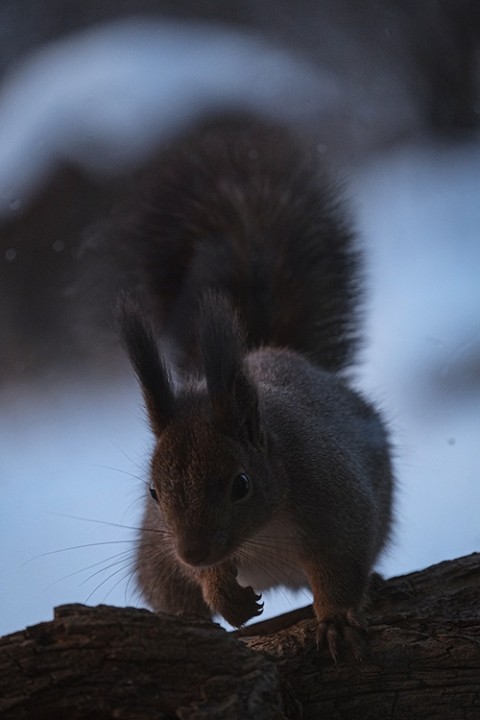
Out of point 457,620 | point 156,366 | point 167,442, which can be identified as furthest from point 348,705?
point 156,366

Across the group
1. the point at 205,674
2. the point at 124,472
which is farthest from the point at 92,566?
the point at 205,674

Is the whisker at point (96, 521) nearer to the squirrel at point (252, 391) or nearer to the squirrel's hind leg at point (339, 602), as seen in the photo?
the squirrel at point (252, 391)

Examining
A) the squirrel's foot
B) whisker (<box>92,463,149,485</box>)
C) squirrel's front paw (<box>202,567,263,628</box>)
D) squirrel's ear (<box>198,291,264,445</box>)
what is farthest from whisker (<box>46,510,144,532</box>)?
the squirrel's foot

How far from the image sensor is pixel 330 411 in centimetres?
273

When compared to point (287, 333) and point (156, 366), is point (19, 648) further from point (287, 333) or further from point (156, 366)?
point (287, 333)

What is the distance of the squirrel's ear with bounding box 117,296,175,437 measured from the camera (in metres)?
2.19

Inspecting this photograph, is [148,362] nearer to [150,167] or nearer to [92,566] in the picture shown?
[92,566]

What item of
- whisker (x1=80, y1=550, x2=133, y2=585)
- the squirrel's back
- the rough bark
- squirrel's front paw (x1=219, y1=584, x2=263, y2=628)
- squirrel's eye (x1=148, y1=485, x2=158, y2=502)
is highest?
the squirrel's back

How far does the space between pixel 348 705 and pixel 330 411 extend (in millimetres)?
896

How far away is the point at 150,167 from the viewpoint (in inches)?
137

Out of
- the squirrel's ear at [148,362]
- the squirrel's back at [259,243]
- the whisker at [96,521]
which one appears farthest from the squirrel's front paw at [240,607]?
the squirrel's back at [259,243]

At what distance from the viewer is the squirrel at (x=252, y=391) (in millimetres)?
2152

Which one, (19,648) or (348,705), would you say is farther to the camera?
(348,705)

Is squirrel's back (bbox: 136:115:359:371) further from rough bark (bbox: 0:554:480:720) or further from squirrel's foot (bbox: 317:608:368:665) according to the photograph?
rough bark (bbox: 0:554:480:720)
